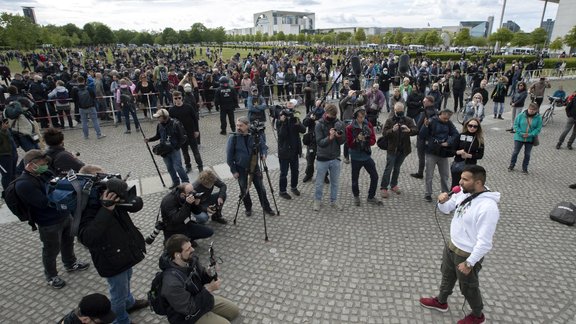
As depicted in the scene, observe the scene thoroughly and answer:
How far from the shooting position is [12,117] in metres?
6.89

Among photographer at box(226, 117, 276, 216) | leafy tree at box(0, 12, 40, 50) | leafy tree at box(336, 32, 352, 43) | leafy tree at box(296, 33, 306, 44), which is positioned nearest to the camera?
photographer at box(226, 117, 276, 216)

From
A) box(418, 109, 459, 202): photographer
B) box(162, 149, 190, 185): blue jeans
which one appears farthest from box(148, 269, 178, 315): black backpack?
box(418, 109, 459, 202): photographer

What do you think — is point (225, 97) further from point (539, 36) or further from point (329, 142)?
point (539, 36)

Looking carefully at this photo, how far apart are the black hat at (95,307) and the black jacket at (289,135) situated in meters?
4.27

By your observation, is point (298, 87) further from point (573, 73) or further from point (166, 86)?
point (573, 73)

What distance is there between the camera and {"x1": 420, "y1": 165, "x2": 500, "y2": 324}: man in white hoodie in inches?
122

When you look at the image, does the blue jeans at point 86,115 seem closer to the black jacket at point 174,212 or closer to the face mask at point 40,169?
the face mask at point 40,169

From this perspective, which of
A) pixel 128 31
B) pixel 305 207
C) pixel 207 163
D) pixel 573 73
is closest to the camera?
pixel 305 207

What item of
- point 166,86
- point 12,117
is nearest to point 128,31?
point 166,86

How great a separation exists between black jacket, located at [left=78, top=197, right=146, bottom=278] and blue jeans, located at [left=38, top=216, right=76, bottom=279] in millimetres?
1453

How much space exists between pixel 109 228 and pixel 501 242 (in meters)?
5.65

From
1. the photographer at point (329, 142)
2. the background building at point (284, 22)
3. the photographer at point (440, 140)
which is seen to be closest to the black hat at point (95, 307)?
the photographer at point (329, 142)

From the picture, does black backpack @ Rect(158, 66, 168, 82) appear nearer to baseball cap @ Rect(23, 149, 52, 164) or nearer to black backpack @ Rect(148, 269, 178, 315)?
baseball cap @ Rect(23, 149, 52, 164)

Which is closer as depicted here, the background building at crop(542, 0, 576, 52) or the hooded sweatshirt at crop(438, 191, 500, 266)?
the hooded sweatshirt at crop(438, 191, 500, 266)
